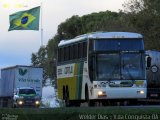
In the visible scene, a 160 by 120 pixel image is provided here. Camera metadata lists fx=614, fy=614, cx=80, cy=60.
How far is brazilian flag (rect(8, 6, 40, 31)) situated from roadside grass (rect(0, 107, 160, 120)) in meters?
39.3

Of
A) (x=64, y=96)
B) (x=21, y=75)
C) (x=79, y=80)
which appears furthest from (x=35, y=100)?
(x=79, y=80)

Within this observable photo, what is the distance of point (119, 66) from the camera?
3169 cm

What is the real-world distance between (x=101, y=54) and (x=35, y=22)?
23967 mm

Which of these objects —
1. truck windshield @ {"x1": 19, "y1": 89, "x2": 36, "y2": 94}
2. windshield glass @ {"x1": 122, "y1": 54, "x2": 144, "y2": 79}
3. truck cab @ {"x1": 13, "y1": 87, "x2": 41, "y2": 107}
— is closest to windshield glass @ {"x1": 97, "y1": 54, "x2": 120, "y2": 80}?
windshield glass @ {"x1": 122, "y1": 54, "x2": 144, "y2": 79}

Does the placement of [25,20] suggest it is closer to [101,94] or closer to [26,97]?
[26,97]

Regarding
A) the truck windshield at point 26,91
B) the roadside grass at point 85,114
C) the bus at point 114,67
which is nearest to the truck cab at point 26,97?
the truck windshield at point 26,91

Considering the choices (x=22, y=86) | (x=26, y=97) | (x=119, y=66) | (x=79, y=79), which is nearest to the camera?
(x=119, y=66)

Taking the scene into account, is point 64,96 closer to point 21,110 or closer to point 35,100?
point 35,100

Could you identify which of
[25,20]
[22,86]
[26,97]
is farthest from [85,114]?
[22,86]

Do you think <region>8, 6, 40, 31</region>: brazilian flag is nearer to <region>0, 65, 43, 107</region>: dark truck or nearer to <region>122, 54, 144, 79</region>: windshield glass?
<region>0, 65, 43, 107</region>: dark truck

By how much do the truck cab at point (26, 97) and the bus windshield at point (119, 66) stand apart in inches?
871

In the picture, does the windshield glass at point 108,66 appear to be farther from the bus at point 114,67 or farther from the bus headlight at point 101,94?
the bus headlight at point 101,94

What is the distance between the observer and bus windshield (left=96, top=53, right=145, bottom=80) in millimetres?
31672

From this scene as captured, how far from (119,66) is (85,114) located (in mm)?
18100
